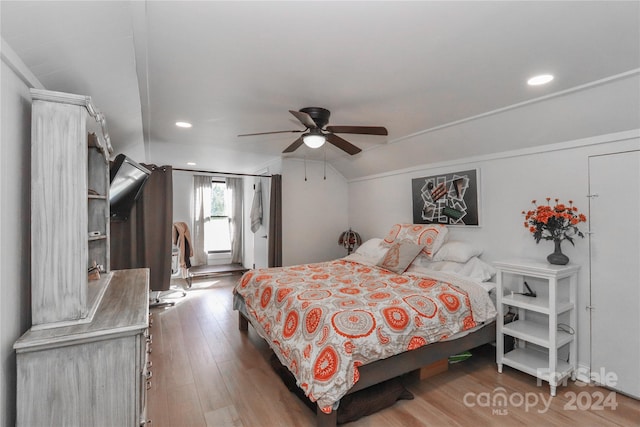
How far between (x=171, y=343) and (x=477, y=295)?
3.19m

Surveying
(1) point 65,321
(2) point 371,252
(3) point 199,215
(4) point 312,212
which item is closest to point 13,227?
(1) point 65,321

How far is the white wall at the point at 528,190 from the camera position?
2523 mm

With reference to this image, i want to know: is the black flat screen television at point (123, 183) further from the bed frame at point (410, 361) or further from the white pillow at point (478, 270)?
the white pillow at point (478, 270)

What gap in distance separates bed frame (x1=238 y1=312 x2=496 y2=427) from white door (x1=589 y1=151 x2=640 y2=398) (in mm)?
806

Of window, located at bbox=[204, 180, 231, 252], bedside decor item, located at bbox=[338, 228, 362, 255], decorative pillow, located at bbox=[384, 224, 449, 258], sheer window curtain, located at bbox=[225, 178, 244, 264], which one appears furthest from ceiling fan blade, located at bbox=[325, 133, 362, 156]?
window, located at bbox=[204, 180, 231, 252]

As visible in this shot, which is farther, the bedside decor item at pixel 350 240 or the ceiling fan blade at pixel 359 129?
the bedside decor item at pixel 350 240

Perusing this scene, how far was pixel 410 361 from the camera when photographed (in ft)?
7.20

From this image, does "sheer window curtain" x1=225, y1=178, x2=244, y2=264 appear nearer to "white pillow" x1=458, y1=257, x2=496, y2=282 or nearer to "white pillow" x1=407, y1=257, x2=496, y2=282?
"white pillow" x1=407, y1=257, x2=496, y2=282

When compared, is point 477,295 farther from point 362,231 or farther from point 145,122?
point 145,122

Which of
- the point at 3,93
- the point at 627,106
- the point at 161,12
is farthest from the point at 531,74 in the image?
the point at 3,93

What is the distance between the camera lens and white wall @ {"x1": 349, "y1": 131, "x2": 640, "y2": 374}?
2.52m

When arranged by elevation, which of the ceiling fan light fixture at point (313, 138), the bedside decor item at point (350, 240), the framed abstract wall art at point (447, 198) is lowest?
the bedside decor item at point (350, 240)

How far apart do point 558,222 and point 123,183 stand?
12.9ft

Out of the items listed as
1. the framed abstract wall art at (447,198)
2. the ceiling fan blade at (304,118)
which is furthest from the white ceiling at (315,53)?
the framed abstract wall art at (447,198)
